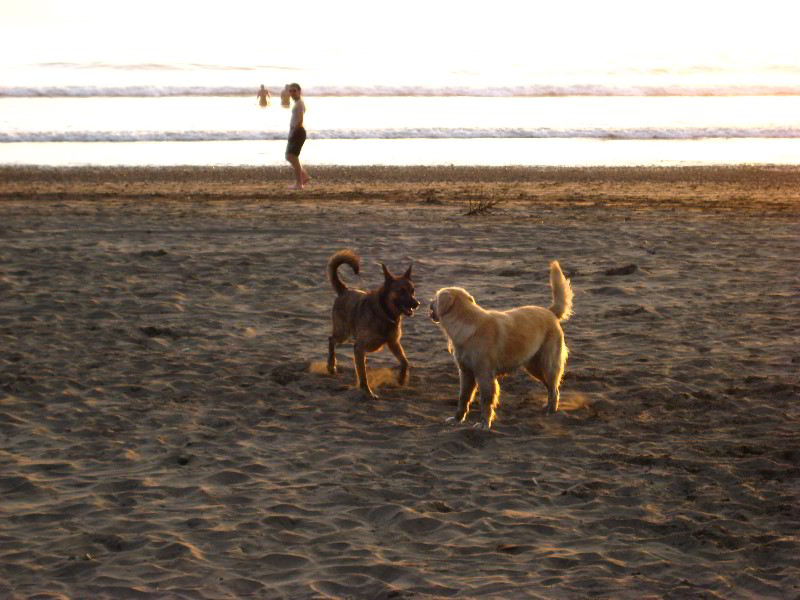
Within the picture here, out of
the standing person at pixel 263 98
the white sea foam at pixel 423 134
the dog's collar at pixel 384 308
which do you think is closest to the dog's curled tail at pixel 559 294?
the dog's collar at pixel 384 308

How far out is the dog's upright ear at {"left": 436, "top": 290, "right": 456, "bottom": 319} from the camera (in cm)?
713

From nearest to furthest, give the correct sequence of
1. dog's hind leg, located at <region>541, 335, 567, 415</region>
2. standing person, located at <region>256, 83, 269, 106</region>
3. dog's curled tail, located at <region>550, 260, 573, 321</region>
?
dog's hind leg, located at <region>541, 335, 567, 415</region>, dog's curled tail, located at <region>550, 260, 573, 321</region>, standing person, located at <region>256, 83, 269, 106</region>

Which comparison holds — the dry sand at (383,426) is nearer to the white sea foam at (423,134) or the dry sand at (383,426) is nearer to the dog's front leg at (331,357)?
the dog's front leg at (331,357)

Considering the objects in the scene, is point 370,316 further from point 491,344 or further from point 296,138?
point 296,138

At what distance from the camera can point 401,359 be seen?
8.24 m

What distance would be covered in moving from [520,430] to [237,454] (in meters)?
1.96

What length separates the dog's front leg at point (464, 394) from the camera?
24.1 ft

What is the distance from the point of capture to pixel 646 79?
2403 inches

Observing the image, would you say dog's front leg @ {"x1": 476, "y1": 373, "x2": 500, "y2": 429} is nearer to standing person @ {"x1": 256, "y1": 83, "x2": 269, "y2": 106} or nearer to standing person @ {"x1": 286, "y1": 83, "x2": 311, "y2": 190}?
standing person @ {"x1": 286, "y1": 83, "x2": 311, "y2": 190}

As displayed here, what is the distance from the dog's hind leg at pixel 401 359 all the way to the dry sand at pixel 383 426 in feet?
0.38

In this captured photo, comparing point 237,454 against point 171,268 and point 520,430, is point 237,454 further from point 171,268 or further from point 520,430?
point 171,268

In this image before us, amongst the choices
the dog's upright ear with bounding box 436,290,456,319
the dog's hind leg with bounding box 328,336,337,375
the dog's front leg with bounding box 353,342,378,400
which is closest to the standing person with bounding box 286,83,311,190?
the dog's hind leg with bounding box 328,336,337,375

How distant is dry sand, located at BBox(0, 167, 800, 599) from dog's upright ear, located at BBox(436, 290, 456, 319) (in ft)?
2.72

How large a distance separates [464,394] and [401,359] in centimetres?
100
